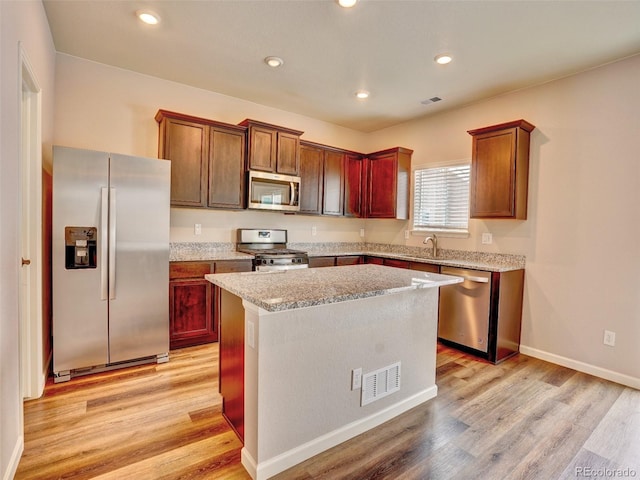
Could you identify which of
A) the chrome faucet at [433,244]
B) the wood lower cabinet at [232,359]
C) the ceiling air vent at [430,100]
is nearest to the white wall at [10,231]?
the wood lower cabinet at [232,359]

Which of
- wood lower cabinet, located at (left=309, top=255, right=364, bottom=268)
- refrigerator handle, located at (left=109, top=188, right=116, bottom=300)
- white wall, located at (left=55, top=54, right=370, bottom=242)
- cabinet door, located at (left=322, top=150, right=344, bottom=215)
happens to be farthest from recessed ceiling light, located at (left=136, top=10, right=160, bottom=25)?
wood lower cabinet, located at (left=309, top=255, right=364, bottom=268)

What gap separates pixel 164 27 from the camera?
262 cm

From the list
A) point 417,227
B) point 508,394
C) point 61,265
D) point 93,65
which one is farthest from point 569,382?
point 93,65

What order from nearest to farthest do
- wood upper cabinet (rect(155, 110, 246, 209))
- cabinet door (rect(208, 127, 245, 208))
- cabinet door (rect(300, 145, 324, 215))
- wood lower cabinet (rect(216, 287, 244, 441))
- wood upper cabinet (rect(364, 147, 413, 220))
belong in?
wood lower cabinet (rect(216, 287, 244, 441))
wood upper cabinet (rect(155, 110, 246, 209))
cabinet door (rect(208, 127, 245, 208))
cabinet door (rect(300, 145, 324, 215))
wood upper cabinet (rect(364, 147, 413, 220))

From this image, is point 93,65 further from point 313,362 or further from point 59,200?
point 313,362

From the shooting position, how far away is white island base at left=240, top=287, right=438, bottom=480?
5.49ft

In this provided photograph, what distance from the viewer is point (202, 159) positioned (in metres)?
3.60

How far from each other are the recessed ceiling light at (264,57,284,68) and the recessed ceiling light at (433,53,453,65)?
1414 millimetres

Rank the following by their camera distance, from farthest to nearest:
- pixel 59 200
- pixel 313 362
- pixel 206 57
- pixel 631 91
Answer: pixel 206 57 → pixel 631 91 → pixel 59 200 → pixel 313 362

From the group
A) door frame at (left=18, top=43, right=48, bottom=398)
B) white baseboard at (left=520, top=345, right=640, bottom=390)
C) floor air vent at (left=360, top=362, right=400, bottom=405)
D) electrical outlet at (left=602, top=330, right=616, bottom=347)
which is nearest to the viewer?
floor air vent at (left=360, top=362, right=400, bottom=405)

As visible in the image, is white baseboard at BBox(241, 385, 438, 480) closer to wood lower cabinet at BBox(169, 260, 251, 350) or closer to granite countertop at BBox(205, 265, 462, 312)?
granite countertop at BBox(205, 265, 462, 312)

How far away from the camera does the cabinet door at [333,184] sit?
185 inches

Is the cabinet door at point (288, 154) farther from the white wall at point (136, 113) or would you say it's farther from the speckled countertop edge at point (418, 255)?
the speckled countertop edge at point (418, 255)

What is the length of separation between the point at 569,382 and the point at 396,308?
76.0 inches
